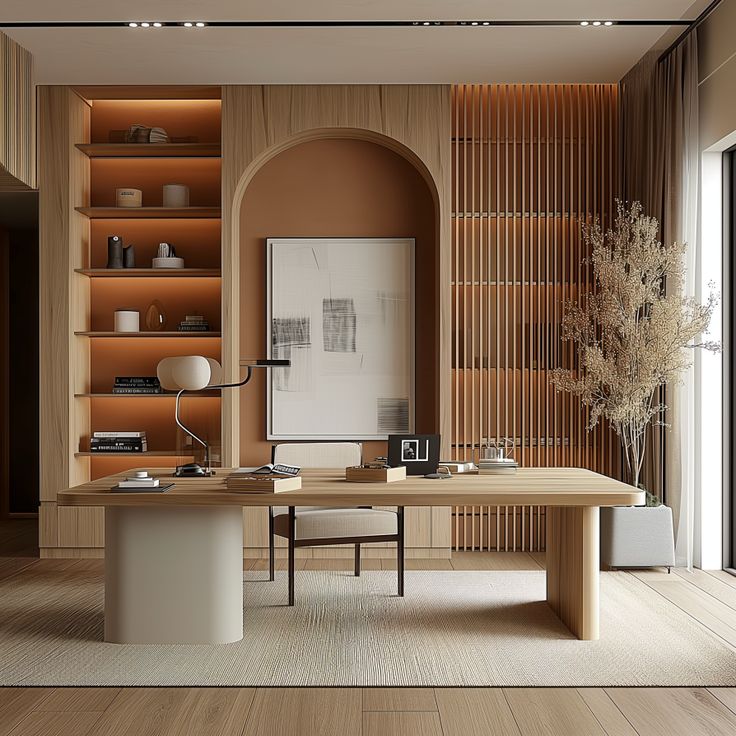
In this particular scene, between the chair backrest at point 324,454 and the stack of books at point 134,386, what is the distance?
1.24 m

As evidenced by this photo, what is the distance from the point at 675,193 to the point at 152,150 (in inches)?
129

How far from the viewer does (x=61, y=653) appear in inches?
143

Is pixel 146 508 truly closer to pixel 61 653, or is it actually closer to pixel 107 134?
pixel 61 653

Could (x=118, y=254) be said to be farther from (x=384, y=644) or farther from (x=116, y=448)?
(x=384, y=644)

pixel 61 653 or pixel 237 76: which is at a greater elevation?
pixel 237 76

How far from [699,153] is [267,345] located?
9.48 feet

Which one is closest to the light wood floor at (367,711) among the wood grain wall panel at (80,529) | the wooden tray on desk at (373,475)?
the wooden tray on desk at (373,475)

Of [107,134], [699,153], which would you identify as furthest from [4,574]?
[699,153]

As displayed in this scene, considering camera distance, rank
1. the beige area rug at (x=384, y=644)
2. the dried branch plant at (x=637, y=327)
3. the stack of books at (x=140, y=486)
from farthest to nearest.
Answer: the dried branch plant at (x=637, y=327) → the stack of books at (x=140, y=486) → the beige area rug at (x=384, y=644)

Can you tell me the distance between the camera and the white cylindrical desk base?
3676 mm

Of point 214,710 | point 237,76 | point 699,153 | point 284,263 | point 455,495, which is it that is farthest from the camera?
point 284,263

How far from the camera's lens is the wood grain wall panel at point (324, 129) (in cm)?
570

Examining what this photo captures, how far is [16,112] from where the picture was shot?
488 cm

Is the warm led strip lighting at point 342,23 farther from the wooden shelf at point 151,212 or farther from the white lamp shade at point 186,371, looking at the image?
the white lamp shade at point 186,371
